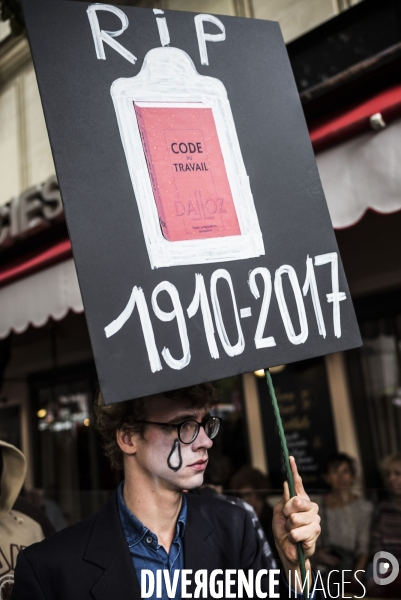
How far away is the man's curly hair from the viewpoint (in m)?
1.66

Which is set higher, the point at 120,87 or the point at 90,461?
the point at 120,87

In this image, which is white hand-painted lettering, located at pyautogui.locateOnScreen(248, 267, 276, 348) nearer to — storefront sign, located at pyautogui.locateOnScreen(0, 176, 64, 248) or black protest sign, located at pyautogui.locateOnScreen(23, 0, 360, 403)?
black protest sign, located at pyautogui.locateOnScreen(23, 0, 360, 403)

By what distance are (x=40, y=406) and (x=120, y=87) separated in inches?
275

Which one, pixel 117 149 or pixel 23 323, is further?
pixel 23 323

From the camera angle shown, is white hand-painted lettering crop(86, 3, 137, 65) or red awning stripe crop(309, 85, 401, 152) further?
red awning stripe crop(309, 85, 401, 152)

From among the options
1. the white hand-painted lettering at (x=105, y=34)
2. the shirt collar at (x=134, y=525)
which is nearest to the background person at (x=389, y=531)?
the shirt collar at (x=134, y=525)

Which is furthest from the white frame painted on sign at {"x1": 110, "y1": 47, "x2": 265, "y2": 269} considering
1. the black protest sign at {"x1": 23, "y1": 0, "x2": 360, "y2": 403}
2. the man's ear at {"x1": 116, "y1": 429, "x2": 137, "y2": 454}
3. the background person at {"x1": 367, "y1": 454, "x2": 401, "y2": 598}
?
the background person at {"x1": 367, "y1": 454, "x2": 401, "y2": 598}

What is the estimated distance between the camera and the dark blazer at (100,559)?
5.06 feet

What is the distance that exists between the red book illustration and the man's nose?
0.52 metres

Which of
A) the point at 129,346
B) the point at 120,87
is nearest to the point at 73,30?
the point at 120,87

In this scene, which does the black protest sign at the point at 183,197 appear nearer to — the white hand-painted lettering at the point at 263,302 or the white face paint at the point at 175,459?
the white hand-painted lettering at the point at 263,302

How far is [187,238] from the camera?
1.43m

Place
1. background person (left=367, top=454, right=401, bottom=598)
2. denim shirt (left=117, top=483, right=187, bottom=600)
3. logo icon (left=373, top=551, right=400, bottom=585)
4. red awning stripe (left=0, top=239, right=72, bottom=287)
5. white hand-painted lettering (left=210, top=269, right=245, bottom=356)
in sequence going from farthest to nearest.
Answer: red awning stripe (left=0, top=239, right=72, bottom=287) < background person (left=367, top=454, right=401, bottom=598) < logo icon (left=373, top=551, right=400, bottom=585) < denim shirt (left=117, top=483, right=187, bottom=600) < white hand-painted lettering (left=210, top=269, right=245, bottom=356)

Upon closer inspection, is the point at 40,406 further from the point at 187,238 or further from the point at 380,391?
the point at 187,238
